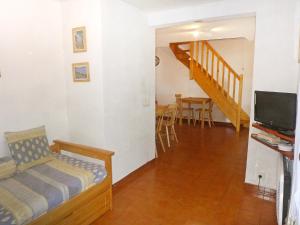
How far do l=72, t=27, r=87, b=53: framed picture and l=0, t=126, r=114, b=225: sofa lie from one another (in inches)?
45.0

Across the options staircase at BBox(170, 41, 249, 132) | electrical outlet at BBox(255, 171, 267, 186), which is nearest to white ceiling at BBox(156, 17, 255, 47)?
staircase at BBox(170, 41, 249, 132)

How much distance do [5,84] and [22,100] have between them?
0.24 metres

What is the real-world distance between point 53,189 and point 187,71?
583 centimetres

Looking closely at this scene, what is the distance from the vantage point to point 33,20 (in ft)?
8.07

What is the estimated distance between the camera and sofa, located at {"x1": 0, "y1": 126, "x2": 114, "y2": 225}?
5.25 ft

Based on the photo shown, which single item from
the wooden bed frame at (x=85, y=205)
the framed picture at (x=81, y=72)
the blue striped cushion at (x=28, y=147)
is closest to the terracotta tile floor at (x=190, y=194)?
the wooden bed frame at (x=85, y=205)

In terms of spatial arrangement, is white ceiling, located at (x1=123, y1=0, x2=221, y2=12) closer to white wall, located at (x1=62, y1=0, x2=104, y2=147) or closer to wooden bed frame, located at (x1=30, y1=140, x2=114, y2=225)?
white wall, located at (x1=62, y1=0, x2=104, y2=147)

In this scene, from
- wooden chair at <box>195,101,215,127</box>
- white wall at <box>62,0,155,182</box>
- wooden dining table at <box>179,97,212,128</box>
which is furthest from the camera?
wooden chair at <box>195,101,215,127</box>

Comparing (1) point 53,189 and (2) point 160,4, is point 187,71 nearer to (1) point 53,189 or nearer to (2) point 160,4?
(2) point 160,4

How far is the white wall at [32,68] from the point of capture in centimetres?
225

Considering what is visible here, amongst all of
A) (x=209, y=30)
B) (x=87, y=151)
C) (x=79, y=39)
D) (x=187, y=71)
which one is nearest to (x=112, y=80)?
(x=79, y=39)

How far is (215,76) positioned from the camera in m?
6.38

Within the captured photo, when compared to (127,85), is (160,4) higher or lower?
higher

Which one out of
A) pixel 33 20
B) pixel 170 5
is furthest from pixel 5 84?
pixel 170 5
